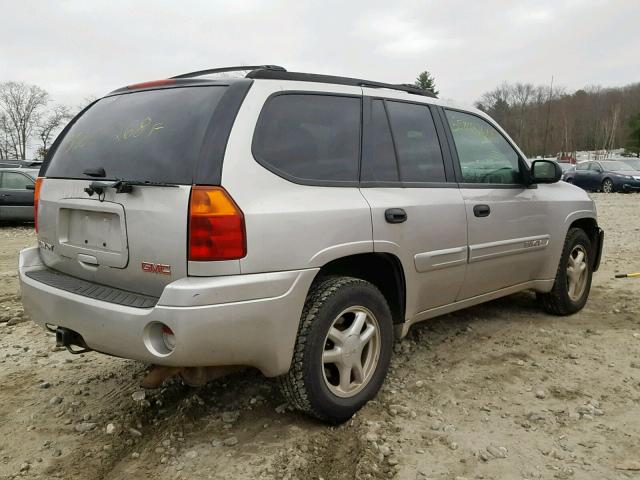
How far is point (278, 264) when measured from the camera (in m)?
2.42

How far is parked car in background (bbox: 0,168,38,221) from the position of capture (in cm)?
1238

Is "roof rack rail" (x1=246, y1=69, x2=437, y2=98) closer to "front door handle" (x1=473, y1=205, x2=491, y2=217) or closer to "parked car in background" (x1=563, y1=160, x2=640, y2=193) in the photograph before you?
"front door handle" (x1=473, y1=205, x2=491, y2=217)

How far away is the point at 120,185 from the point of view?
2.44m

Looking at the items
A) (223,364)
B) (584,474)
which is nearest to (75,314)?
(223,364)

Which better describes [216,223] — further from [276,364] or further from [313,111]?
[313,111]

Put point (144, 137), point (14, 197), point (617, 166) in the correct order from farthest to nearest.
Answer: point (617, 166)
point (14, 197)
point (144, 137)

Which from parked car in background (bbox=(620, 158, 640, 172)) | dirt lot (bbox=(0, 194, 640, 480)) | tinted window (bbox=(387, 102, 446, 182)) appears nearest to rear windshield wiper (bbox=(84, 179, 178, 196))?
dirt lot (bbox=(0, 194, 640, 480))

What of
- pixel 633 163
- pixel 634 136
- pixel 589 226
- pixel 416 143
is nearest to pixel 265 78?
pixel 416 143

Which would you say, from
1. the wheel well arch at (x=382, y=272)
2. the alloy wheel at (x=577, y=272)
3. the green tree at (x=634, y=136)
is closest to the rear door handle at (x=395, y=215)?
the wheel well arch at (x=382, y=272)

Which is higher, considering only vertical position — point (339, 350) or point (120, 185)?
point (120, 185)

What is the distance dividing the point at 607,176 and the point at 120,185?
2249 centimetres

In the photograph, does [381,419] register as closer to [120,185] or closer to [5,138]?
[120,185]

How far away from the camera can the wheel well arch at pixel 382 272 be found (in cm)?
293

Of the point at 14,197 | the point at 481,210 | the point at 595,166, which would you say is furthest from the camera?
the point at 595,166
